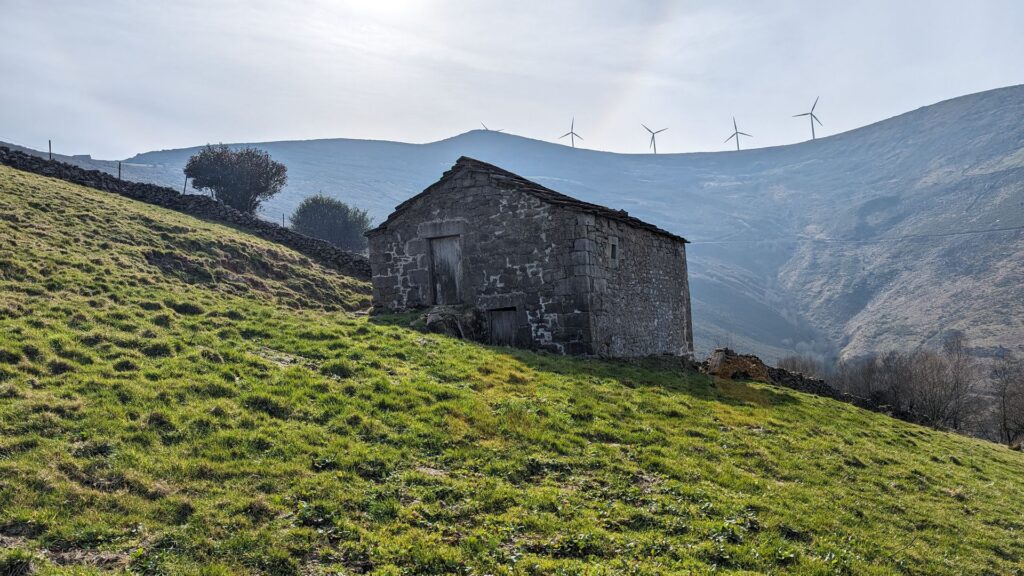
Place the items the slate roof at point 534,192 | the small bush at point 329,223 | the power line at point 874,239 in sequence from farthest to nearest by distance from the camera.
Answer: the power line at point 874,239
the small bush at point 329,223
the slate roof at point 534,192

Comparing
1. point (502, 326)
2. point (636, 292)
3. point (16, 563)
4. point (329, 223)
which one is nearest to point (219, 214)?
point (502, 326)

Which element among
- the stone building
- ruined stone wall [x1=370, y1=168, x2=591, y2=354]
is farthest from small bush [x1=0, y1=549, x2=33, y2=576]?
ruined stone wall [x1=370, y1=168, x2=591, y2=354]

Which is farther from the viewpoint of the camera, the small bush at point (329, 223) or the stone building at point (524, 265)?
the small bush at point (329, 223)

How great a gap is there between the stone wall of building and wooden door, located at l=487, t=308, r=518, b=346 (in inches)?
484

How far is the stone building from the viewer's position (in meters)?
19.1

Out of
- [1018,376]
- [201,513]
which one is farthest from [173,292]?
[1018,376]

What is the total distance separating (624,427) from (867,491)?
416 centimetres

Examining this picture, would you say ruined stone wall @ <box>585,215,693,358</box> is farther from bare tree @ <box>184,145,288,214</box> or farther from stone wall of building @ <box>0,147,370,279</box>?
bare tree @ <box>184,145,288,214</box>

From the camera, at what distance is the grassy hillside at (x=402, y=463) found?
21.0 ft

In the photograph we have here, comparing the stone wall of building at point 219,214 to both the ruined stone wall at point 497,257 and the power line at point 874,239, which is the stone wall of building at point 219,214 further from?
the power line at point 874,239

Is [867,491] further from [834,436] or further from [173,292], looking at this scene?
[173,292]

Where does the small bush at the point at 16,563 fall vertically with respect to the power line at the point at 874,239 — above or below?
below

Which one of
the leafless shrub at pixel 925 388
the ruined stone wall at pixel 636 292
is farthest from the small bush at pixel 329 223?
the leafless shrub at pixel 925 388

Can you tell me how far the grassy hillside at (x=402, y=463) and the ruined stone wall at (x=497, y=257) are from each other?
10.7 ft
